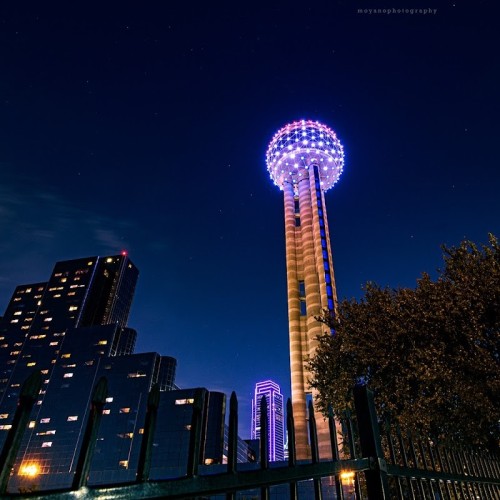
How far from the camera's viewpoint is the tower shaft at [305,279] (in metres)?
58.5

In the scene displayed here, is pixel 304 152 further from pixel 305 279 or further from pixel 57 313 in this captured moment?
pixel 57 313

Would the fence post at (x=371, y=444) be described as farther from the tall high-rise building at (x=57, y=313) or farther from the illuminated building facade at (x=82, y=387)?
the tall high-rise building at (x=57, y=313)

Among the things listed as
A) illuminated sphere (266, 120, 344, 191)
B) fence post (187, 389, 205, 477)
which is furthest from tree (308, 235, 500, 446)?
illuminated sphere (266, 120, 344, 191)

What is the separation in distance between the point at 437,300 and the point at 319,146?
67.1m

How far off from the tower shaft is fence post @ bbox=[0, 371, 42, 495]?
5696 centimetres

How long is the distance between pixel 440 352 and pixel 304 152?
68.5m

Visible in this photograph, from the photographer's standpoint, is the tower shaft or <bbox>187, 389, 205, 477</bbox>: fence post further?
the tower shaft

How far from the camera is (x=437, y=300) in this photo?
1752 cm

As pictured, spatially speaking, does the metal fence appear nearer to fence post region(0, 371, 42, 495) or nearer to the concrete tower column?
fence post region(0, 371, 42, 495)

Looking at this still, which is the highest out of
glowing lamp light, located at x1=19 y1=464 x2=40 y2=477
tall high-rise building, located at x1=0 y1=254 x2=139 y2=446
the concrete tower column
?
tall high-rise building, located at x1=0 y1=254 x2=139 y2=446

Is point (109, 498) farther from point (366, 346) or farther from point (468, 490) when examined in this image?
point (366, 346)

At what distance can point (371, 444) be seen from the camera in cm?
376

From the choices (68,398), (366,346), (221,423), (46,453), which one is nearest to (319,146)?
(366,346)

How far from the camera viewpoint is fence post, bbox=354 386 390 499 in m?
3.58
